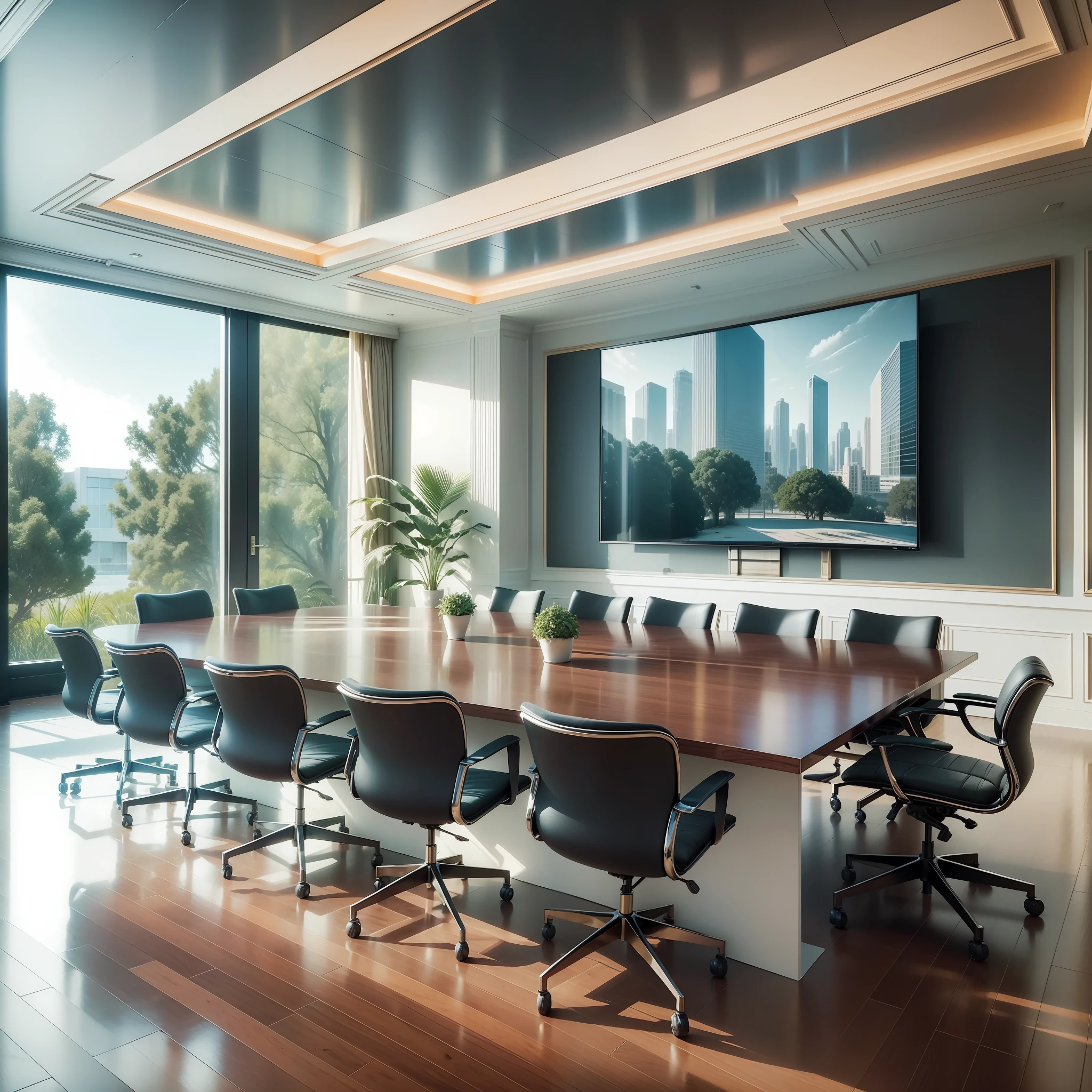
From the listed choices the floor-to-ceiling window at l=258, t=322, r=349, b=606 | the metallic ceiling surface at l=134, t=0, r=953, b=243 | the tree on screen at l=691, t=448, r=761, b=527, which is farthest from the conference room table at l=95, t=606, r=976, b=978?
the floor-to-ceiling window at l=258, t=322, r=349, b=606

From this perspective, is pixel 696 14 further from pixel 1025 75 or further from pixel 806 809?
pixel 806 809

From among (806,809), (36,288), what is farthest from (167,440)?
(806,809)

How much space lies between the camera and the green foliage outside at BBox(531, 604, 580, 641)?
370 centimetres

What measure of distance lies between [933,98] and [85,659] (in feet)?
16.8

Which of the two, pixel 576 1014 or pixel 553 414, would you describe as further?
pixel 553 414

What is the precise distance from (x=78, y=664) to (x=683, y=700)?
123 inches

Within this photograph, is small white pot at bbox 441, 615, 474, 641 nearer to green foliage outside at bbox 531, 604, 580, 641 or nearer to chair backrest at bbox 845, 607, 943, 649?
green foliage outside at bbox 531, 604, 580, 641

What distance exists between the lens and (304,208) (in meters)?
5.66

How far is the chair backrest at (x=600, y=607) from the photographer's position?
5371 millimetres

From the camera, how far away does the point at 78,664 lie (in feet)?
13.6

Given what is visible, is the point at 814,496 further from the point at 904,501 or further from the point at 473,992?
the point at 473,992

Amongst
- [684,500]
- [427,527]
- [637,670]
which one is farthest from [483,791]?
[427,527]

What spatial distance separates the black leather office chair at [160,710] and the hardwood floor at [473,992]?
14.8 inches

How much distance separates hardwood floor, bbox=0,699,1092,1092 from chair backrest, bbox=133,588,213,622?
7.00 feet
